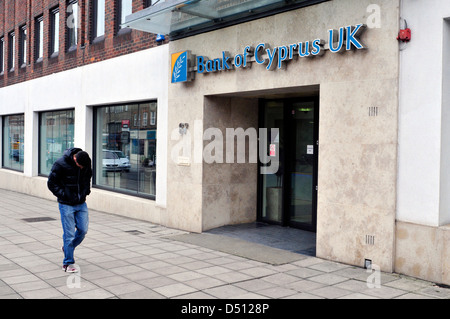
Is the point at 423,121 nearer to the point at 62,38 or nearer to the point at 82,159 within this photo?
the point at 82,159

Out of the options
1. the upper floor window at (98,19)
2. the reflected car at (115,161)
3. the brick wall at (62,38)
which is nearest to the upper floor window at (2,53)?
the brick wall at (62,38)

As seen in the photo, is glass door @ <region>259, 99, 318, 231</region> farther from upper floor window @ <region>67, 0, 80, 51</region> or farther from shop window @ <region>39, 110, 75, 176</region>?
upper floor window @ <region>67, 0, 80, 51</region>

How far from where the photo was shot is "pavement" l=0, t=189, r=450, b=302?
5.47 meters

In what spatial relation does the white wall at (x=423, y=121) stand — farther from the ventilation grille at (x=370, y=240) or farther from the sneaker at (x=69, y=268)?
the sneaker at (x=69, y=268)

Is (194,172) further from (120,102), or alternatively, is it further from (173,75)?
(120,102)

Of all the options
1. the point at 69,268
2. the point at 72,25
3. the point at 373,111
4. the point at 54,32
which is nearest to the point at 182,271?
the point at 69,268

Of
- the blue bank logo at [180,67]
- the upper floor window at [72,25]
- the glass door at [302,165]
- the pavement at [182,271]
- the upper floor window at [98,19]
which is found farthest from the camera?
the upper floor window at [72,25]

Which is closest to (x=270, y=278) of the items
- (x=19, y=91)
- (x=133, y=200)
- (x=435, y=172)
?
(x=435, y=172)

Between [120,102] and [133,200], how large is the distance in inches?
102

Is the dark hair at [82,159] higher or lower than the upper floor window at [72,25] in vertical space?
lower

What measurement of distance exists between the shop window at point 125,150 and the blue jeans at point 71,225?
4.65 metres

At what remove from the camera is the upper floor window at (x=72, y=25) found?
A: 14.3m

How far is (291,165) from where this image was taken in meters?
9.41

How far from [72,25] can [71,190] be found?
9.85m
